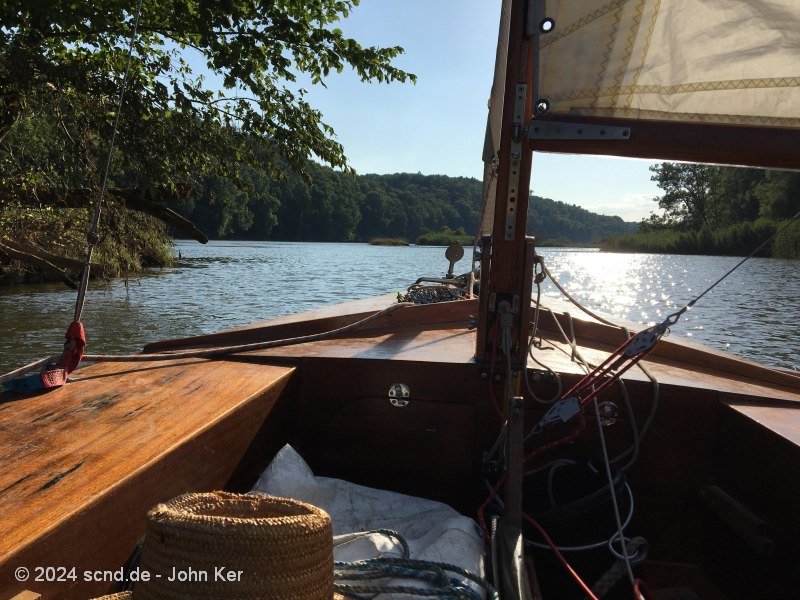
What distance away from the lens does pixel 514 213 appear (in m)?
2.10

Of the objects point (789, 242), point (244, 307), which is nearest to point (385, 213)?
point (789, 242)

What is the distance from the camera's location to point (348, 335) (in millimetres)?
3203

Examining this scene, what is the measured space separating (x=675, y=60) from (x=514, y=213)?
2.12 feet

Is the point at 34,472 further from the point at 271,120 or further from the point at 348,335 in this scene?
the point at 271,120

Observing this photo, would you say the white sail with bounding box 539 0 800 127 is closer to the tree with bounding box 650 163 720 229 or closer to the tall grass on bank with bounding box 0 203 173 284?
the tall grass on bank with bounding box 0 203 173 284

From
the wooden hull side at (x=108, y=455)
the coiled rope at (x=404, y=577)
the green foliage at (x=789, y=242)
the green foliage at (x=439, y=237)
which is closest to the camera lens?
the wooden hull side at (x=108, y=455)

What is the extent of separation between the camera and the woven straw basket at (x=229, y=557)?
1.02 meters

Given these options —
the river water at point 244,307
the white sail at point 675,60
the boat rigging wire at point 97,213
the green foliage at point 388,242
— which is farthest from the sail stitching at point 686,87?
the green foliage at point 388,242

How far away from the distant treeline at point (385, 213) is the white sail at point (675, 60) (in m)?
67.4

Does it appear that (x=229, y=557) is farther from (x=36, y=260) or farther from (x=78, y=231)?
(x=78, y=231)

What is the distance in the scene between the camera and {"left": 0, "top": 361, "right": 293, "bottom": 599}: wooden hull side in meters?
1.14

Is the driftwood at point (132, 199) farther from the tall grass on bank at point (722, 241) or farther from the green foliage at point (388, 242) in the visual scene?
the green foliage at point (388, 242)

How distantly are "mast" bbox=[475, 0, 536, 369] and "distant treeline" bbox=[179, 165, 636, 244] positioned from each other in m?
67.2

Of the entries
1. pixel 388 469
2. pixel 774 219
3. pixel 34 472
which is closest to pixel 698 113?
pixel 388 469
